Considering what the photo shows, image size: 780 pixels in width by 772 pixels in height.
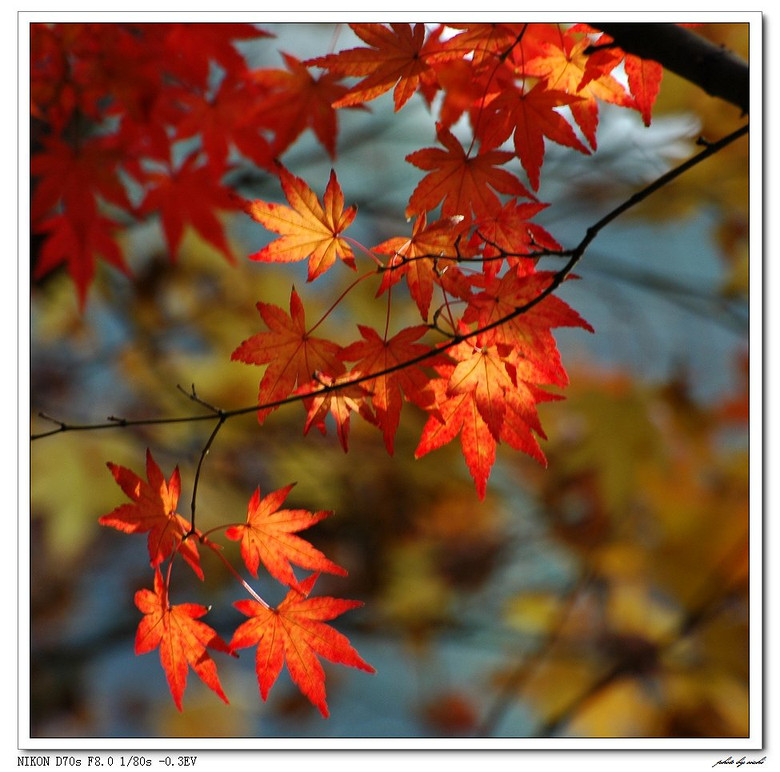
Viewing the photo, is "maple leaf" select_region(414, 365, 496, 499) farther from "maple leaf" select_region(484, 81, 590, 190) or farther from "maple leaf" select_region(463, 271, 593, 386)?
"maple leaf" select_region(484, 81, 590, 190)

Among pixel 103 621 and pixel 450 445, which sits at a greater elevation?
pixel 450 445

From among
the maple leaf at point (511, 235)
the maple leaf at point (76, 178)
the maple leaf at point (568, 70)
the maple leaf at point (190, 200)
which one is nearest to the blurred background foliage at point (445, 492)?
the maple leaf at point (190, 200)

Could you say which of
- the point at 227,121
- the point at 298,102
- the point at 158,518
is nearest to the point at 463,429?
the point at 158,518

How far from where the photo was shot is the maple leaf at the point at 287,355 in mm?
547

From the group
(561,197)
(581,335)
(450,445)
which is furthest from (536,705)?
(561,197)

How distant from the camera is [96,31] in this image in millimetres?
802

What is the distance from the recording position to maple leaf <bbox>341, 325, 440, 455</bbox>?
0.55 metres

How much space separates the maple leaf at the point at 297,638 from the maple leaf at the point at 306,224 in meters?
0.25

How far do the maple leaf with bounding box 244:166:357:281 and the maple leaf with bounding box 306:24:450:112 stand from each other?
0.07m

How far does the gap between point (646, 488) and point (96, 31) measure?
4.22ft

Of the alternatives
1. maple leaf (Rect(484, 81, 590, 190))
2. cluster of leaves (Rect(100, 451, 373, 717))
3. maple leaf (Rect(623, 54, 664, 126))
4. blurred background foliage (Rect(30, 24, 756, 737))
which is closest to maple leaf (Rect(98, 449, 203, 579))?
cluster of leaves (Rect(100, 451, 373, 717))

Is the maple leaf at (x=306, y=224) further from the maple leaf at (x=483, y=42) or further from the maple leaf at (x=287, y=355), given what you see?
the maple leaf at (x=483, y=42)

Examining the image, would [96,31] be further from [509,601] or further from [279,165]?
[509,601]

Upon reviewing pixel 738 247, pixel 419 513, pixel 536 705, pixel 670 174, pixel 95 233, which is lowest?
pixel 536 705
